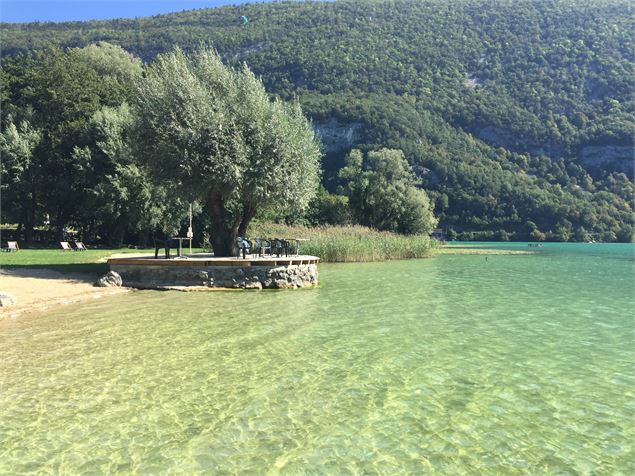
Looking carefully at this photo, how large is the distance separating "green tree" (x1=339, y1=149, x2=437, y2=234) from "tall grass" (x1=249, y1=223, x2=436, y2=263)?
38.7 feet

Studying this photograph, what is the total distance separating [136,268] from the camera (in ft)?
54.5

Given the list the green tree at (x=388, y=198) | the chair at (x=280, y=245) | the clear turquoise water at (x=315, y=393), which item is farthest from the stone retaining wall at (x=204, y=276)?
the green tree at (x=388, y=198)

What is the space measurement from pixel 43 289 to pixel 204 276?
4887 mm

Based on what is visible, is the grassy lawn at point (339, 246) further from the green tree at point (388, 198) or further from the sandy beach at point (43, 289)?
the green tree at point (388, 198)

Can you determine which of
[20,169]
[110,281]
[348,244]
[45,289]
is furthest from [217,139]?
[20,169]

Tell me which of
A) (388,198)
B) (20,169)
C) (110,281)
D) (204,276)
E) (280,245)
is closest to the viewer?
(110,281)

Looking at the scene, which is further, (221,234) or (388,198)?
(388,198)

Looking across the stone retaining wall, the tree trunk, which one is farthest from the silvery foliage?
the stone retaining wall

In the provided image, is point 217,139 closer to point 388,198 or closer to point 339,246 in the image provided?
point 339,246

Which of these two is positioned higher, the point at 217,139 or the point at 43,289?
the point at 217,139

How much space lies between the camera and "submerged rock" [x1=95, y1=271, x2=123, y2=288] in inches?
623

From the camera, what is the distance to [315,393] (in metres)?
5.96

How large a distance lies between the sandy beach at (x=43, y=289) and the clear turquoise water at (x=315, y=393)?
1168 millimetres

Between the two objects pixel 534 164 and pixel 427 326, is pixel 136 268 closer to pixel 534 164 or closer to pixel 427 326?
pixel 427 326
